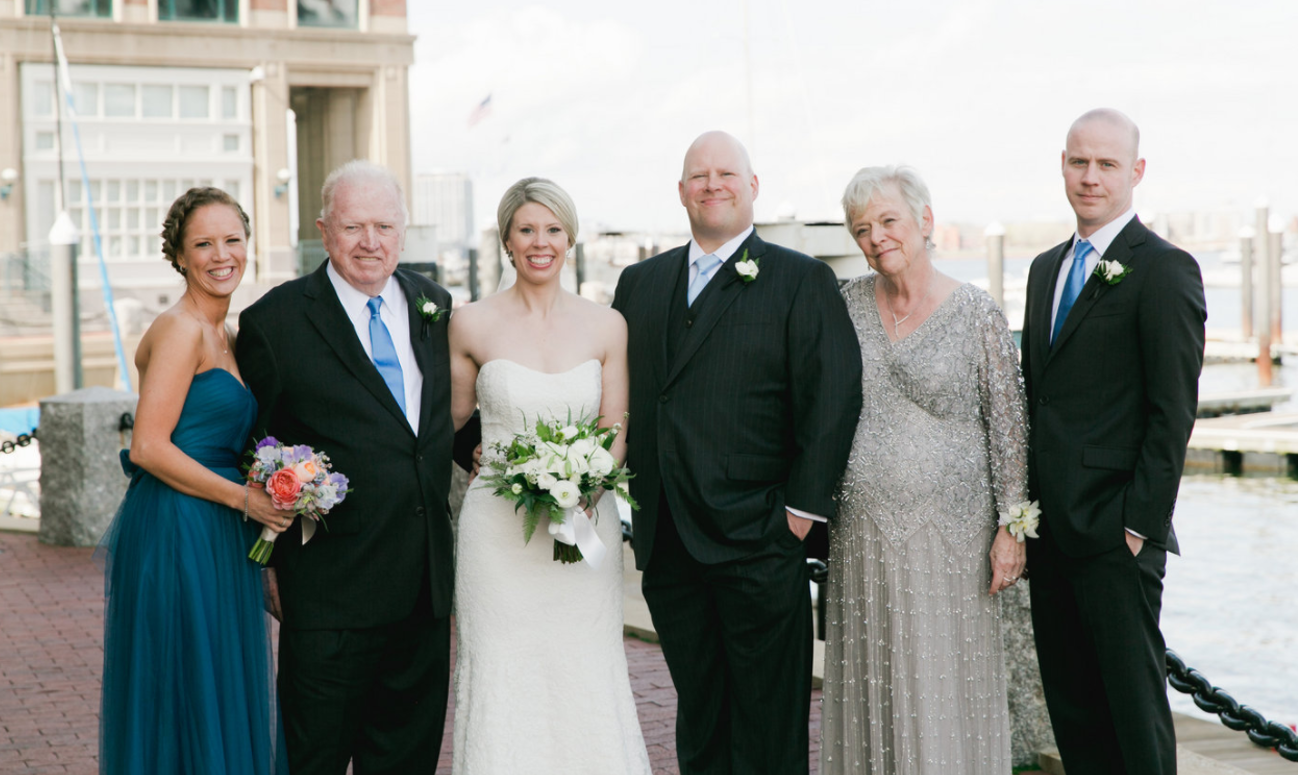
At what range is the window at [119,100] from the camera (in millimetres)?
43156

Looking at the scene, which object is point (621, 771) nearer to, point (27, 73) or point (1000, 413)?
point (1000, 413)

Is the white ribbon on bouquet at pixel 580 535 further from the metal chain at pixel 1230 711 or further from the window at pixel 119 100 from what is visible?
the window at pixel 119 100

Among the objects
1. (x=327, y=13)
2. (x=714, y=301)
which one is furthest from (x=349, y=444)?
(x=327, y=13)

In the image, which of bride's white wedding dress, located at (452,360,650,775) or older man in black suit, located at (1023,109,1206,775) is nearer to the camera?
older man in black suit, located at (1023,109,1206,775)

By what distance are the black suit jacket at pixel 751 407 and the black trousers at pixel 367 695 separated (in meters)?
0.88

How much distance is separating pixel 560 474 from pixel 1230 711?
9.44ft

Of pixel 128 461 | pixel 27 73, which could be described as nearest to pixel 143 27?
pixel 27 73

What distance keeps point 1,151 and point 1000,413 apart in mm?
42840

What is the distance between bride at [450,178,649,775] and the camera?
4.31 meters

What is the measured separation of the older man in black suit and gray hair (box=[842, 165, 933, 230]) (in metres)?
0.54

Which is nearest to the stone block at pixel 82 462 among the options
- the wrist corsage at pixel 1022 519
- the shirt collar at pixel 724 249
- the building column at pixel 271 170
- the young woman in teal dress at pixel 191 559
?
the young woman in teal dress at pixel 191 559

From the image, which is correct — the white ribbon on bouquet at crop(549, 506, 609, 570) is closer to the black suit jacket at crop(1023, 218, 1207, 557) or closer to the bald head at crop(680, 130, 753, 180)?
the bald head at crop(680, 130, 753, 180)

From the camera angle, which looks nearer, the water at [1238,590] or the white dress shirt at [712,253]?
the white dress shirt at [712,253]

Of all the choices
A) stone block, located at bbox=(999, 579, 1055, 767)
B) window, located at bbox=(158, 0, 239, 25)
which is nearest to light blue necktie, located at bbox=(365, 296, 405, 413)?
stone block, located at bbox=(999, 579, 1055, 767)
